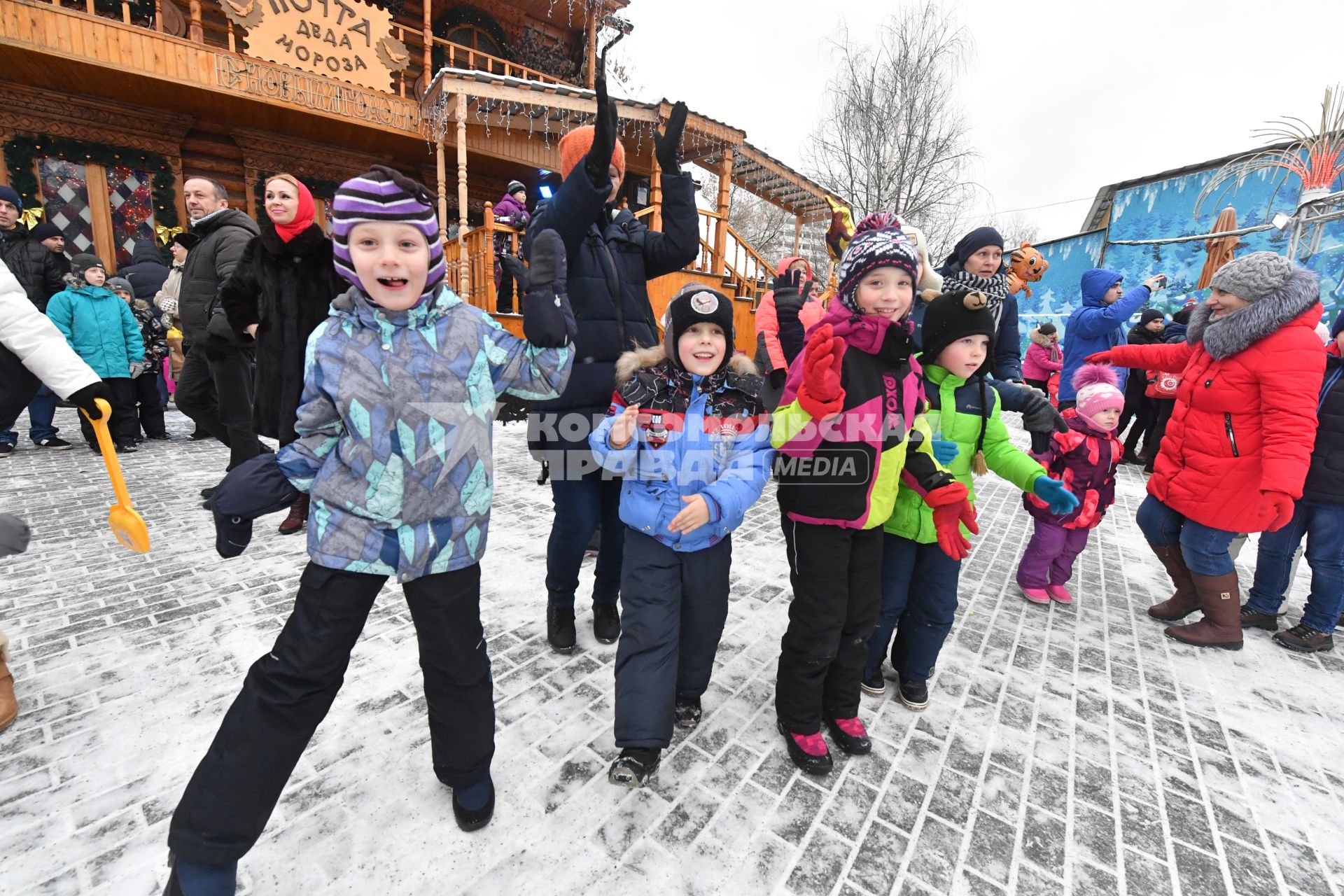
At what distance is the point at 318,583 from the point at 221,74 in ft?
36.3

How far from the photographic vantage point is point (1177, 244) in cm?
1193

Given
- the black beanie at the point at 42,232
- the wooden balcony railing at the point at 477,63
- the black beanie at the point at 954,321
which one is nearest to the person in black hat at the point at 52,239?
the black beanie at the point at 42,232

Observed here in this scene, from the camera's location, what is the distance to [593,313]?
7.67 ft

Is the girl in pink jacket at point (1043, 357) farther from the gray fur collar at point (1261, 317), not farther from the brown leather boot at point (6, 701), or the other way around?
the brown leather boot at point (6, 701)

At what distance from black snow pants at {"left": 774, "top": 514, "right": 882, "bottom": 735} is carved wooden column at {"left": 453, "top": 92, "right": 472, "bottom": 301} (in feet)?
21.6

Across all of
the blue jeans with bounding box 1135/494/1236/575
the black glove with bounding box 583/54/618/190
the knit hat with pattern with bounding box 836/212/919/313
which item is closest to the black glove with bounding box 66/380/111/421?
the black glove with bounding box 583/54/618/190

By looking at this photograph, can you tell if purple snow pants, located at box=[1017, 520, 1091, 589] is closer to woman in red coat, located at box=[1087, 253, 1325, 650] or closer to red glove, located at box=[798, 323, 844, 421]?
woman in red coat, located at box=[1087, 253, 1325, 650]

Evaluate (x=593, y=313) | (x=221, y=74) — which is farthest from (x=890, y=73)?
(x=593, y=313)

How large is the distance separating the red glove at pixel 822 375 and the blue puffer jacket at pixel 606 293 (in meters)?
0.85

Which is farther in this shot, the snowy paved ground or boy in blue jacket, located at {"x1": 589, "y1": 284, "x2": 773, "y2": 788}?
boy in blue jacket, located at {"x1": 589, "y1": 284, "x2": 773, "y2": 788}

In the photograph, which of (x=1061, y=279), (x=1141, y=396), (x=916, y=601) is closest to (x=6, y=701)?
(x=916, y=601)

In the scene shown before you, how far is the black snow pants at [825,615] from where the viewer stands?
1926mm

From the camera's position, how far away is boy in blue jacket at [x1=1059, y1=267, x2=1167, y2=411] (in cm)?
449

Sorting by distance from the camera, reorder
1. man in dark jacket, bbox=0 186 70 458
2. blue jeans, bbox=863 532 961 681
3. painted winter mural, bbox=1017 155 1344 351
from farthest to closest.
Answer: painted winter mural, bbox=1017 155 1344 351, man in dark jacket, bbox=0 186 70 458, blue jeans, bbox=863 532 961 681
